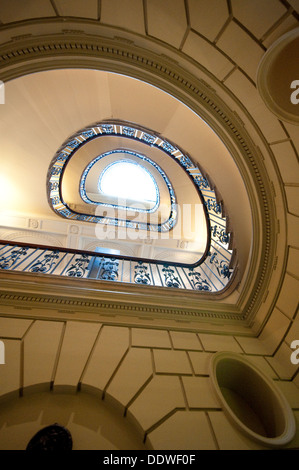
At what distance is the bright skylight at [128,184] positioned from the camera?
9.31 m

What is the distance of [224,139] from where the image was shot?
2602 millimetres

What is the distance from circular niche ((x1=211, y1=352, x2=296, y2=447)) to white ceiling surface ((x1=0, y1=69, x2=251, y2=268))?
1.72m

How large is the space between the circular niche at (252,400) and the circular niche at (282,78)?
8.29 ft

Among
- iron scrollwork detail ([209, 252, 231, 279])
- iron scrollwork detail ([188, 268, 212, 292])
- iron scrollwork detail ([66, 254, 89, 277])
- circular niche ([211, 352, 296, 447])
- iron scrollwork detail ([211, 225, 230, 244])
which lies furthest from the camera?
iron scrollwork detail ([211, 225, 230, 244])

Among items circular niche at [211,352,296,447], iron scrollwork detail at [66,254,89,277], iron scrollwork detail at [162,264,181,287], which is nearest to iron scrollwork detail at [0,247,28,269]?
iron scrollwork detail at [66,254,89,277]

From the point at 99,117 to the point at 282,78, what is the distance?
12.2 ft

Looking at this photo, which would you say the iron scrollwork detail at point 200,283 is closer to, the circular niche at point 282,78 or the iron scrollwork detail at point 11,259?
the circular niche at point 282,78

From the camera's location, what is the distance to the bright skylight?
9312mm

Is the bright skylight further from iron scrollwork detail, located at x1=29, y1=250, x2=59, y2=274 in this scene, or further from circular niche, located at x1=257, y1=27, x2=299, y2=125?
circular niche, located at x1=257, y1=27, x2=299, y2=125

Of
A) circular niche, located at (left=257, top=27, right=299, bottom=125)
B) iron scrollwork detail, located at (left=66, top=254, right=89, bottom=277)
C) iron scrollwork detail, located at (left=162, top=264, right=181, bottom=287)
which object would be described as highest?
circular niche, located at (left=257, top=27, right=299, bottom=125)
